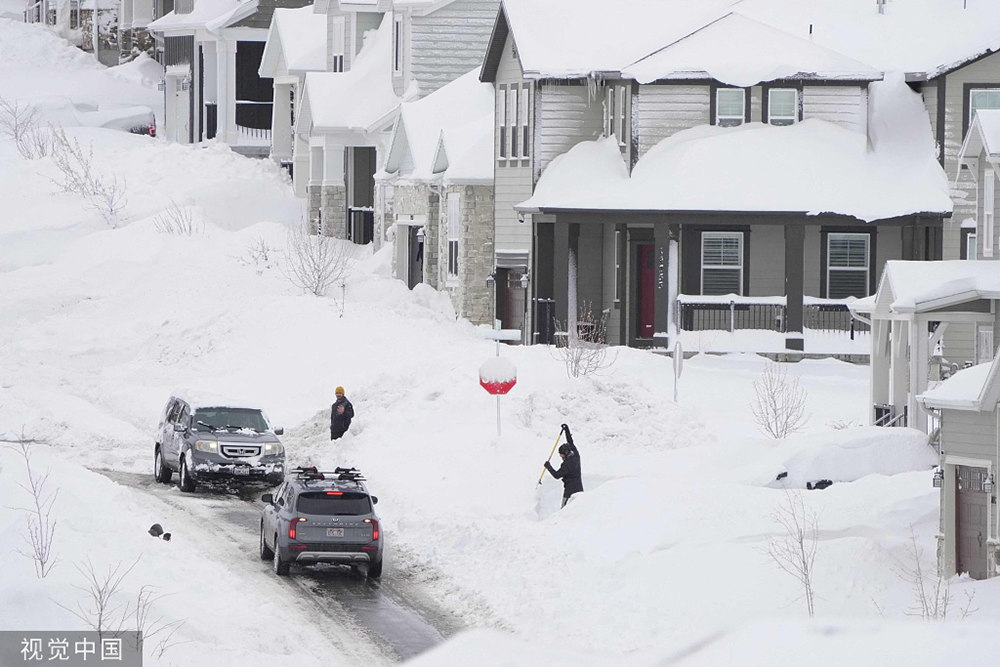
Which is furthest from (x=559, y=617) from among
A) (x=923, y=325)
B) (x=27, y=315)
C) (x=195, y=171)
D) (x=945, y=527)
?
(x=195, y=171)

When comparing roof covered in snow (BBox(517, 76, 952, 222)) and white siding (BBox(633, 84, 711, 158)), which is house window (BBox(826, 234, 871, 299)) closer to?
roof covered in snow (BBox(517, 76, 952, 222))

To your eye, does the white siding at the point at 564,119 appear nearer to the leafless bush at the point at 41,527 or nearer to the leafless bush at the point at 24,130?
the leafless bush at the point at 41,527

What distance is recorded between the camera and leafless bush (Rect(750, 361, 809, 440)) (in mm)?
26750

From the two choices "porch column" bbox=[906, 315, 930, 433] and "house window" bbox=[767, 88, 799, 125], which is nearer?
"porch column" bbox=[906, 315, 930, 433]

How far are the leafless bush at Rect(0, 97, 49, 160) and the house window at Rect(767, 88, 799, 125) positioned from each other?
30.9 meters

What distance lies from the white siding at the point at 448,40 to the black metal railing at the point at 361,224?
19.0 ft

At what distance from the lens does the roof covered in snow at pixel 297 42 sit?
5544cm

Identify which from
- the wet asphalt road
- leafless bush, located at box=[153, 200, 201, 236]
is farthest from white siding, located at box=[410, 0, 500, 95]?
the wet asphalt road

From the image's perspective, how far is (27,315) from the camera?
142ft

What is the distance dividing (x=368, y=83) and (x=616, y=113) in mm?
16015

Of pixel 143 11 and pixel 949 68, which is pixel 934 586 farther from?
pixel 143 11

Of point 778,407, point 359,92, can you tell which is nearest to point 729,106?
point 778,407

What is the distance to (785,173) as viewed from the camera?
3512 cm

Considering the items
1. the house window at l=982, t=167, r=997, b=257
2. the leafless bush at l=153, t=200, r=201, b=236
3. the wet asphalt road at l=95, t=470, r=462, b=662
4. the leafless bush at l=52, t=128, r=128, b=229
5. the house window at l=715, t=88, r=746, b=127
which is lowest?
the wet asphalt road at l=95, t=470, r=462, b=662
